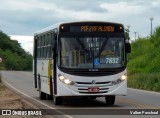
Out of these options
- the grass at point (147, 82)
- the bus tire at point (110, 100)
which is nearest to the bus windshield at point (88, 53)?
the bus tire at point (110, 100)

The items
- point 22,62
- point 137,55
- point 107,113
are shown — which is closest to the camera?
point 107,113

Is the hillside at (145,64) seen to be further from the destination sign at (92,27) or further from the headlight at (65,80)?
the headlight at (65,80)

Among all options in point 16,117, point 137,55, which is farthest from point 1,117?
point 137,55

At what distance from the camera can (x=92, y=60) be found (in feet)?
67.9

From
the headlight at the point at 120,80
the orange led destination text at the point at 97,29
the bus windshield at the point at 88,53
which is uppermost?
the orange led destination text at the point at 97,29

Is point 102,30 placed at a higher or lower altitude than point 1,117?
higher

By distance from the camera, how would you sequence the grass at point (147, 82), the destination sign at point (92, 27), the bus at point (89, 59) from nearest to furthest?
the bus at point (89, 59), the destination sign at point (92, 27), the grass at point (147, 82)

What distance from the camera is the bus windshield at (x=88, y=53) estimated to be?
20.6 meters

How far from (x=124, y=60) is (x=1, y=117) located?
654 centimetres

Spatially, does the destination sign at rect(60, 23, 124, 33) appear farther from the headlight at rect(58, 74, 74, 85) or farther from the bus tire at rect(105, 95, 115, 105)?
the bus tire at rect(105, 95, 115, 105)

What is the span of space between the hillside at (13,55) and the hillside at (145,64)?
236 feet

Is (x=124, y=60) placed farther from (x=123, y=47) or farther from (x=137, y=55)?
(x=137, y=55)

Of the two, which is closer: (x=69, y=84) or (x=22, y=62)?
(x=69, y=84)

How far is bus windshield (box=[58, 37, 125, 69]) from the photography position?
20.6 metres
